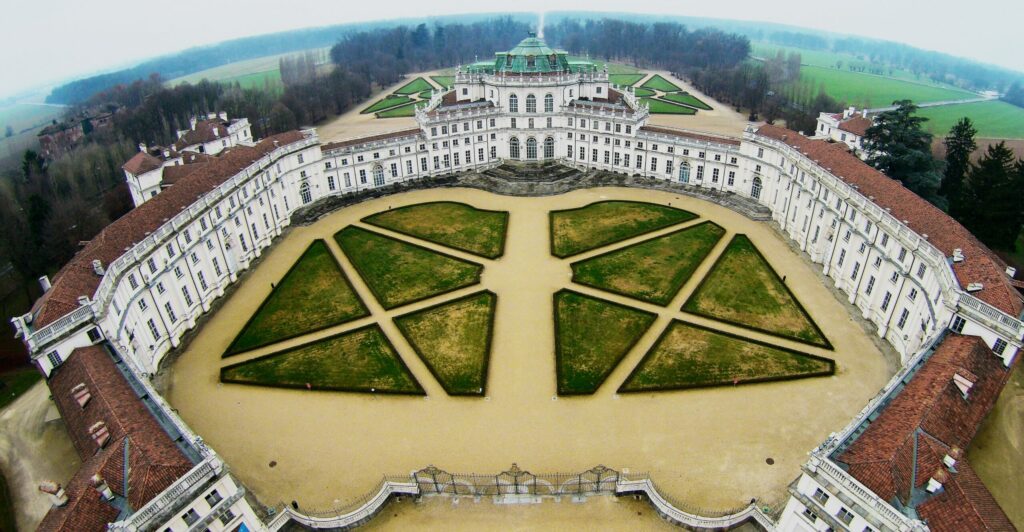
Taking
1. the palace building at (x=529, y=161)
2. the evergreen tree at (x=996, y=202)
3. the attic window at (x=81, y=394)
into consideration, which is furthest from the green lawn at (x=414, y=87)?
the attic window at (x=81, y=394)

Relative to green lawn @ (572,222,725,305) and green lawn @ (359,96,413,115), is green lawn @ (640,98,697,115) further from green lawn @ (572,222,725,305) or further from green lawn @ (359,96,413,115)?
green lawn @ (572,222,725,305)

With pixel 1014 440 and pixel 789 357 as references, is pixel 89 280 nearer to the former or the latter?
pixel 789 357

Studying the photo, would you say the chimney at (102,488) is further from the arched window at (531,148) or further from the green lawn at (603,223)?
the arched window at (531,148)

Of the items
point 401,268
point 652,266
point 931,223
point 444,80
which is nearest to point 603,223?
point 652,266

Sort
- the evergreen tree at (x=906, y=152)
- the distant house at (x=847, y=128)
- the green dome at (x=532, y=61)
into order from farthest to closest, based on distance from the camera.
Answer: the green dome at (x=532, y=61), the distant house at (x=847, y=128), the evergreen tree at (x=906, y=152)

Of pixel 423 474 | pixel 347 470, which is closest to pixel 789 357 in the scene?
pixel 423 474

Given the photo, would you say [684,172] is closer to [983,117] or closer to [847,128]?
[847,128]

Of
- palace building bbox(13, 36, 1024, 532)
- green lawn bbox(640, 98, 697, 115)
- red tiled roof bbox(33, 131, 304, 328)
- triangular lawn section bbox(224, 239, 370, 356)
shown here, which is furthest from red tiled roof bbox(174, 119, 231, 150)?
green lawn bbox(640, 98, 697, 115)
